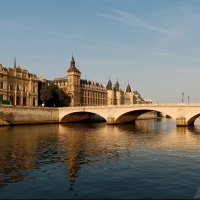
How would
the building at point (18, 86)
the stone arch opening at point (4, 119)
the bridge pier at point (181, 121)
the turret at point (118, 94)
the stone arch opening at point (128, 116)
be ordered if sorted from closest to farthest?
the bridge pier at point (181, 121), the stone arch opening at point (4, 119), the stone arch opening at point (128, 116), the building at point (18, 86), the turret at point (118, 94)

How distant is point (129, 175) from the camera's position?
1784cm

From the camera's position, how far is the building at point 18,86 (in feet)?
284

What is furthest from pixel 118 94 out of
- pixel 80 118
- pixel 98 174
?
pixel 98 174

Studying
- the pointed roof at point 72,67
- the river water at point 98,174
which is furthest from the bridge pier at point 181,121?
the pointed roof at point 72,67

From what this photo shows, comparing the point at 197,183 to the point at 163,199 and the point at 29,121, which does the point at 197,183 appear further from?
the point at 29,121

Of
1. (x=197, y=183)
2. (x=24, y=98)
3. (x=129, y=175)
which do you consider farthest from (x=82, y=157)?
(x=24, y=98)

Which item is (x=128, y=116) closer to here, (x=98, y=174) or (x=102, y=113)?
(x=102, y=113)

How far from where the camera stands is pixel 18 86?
93.1 meters

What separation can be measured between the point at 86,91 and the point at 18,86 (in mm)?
53720

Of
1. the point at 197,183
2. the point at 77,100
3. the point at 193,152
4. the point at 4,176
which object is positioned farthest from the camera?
the point at 77,100

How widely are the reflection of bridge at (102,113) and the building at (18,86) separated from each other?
47.5 ft

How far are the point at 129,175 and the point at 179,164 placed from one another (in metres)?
5.73

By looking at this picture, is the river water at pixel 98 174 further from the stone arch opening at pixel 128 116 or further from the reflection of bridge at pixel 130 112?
the stone arch opening at pixel 128 116

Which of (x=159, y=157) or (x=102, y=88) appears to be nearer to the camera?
(x=159, y=157)
